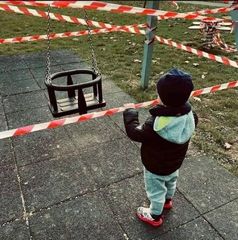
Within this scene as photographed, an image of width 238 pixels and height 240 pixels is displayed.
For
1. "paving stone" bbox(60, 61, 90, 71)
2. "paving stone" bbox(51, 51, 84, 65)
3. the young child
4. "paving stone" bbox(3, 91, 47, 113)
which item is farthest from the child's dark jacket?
"paving stone" bbox(51, 51, 84, 65)

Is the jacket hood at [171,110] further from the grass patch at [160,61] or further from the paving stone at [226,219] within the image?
the grass patch at [160,61]

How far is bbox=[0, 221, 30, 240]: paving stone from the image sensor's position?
9.46ft

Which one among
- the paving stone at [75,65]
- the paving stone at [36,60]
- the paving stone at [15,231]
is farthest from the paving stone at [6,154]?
the paving stone at [36,60]

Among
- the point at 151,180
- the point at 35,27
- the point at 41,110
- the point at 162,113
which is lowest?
the point at 35,27

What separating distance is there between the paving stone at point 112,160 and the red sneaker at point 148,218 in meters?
0.61

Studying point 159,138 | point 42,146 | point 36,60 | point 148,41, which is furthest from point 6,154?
point 36,60

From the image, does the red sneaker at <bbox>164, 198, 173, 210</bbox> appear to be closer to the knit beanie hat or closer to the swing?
the knit beanie hat

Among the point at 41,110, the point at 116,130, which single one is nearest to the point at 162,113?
the point at 116,130

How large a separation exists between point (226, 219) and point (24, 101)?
150 inches

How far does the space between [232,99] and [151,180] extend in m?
3.33

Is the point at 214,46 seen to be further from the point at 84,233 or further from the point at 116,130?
the point at 84,233

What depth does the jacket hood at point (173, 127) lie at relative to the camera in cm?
240

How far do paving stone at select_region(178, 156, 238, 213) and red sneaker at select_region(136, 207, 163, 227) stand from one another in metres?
0.48

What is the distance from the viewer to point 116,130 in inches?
179
